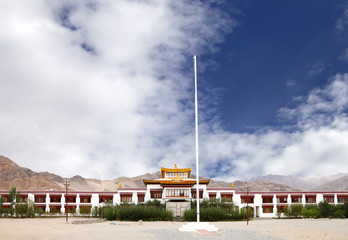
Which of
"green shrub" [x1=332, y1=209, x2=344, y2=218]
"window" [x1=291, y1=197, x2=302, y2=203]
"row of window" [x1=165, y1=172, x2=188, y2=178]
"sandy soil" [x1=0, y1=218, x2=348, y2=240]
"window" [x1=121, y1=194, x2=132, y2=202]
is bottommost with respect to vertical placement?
"green shrub" [x1=332, y1=209, x2=344, y2=218]

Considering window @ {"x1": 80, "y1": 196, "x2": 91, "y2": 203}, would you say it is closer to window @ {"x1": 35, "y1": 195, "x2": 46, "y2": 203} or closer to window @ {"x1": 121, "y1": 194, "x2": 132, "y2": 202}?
window @ {"x1": 35, "y1": 195, "x2": 46, "y2": 203}

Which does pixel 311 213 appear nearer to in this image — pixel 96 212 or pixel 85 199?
pixel 96 212

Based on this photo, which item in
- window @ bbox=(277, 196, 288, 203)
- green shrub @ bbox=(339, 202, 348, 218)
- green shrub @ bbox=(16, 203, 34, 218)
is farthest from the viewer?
window @ bbox=(277, 196, 288, 203)

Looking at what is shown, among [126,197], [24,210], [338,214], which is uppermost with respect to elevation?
[126,197]

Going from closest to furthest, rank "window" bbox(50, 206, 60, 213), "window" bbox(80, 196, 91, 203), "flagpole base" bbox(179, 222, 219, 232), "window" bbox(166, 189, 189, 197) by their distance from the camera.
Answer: "flagpole base" bbox(179, 222, 219, 232) < "window" bbox(166, 189, 189, 197) < "window" bbox(50, 206, 60, 213) < "window" bbox(80, 196, 91, 203)

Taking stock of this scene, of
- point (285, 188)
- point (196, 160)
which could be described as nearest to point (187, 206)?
point (196, 160)

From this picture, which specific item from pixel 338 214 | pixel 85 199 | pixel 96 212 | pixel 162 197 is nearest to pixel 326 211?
pixel 338 214

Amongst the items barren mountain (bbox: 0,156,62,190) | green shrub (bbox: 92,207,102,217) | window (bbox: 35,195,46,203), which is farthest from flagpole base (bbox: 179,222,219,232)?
barren mountain (bbox: 0,156,62,190)

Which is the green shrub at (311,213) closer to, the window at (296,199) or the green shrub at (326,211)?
the green shrub at (326,211)

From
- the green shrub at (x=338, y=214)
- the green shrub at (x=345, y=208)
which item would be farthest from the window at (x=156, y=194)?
the green shrub at (x=345, y=208)

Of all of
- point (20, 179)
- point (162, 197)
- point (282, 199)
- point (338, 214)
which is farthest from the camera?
point (20, 179)

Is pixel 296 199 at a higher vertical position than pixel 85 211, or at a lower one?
higher

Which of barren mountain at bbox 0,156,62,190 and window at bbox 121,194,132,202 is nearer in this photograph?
window at bbox 121,194,132,202

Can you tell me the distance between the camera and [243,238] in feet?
92.6
